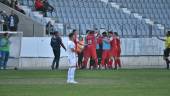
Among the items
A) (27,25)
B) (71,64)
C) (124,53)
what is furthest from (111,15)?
(71,64)

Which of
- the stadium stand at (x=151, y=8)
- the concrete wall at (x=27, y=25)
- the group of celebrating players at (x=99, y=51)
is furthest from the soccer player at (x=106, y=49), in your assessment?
the stadium stand at (x=151, y=8)

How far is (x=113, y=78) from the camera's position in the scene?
25.8 meters

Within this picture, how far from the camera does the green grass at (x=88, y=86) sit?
19094 millimetres

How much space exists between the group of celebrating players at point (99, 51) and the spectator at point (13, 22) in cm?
383

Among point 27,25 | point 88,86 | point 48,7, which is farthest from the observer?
point 48,7

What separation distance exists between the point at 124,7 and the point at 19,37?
13006 mm

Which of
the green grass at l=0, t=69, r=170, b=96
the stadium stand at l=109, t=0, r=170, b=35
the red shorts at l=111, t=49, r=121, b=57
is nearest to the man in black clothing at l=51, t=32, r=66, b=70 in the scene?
the red shorts at l=111, t=49, r=121, b=57

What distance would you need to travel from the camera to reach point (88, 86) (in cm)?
2170

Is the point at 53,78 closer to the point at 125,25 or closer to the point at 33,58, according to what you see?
the point at 33,58

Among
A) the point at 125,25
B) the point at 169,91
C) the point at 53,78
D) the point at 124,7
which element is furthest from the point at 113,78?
the point at 124,7

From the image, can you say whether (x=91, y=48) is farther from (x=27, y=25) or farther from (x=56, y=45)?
(x=27, y=25)

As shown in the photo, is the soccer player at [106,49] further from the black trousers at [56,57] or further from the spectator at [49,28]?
the spectator at [49,28]

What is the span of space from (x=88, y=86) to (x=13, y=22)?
14.9m

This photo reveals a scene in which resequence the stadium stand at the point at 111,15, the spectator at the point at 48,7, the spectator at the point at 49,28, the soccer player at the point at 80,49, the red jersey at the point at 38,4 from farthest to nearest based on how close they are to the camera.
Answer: the stadium stand at the point at 111,15 → the spectator at the point at 48,7 → the red jersey at the point at 38,4 → the spectator at the point at 49,28 → the soccer player at the point at 80,49
